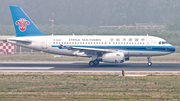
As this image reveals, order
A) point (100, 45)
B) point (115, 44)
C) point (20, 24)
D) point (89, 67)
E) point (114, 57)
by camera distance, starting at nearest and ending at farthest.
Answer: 1. point (114, 57)
2. point (89, 67)
3. point (115, 44)
4. point (100, 45)
5. point (20, 24)

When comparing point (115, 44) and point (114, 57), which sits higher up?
point (115, 44)

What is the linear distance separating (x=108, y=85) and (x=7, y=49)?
37030mm

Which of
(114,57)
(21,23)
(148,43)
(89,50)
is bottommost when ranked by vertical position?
(114,57)

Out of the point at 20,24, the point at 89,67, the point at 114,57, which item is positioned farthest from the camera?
the point at 20,24

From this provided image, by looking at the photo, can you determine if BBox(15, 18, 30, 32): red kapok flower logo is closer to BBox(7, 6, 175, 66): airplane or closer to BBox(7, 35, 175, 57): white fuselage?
BBox(7, 6, 175, 66): airplane

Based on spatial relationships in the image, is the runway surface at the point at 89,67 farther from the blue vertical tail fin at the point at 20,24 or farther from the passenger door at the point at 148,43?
the blue vertical tail fin at the point at 20,24

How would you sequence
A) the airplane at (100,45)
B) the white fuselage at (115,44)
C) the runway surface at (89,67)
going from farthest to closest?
the white fuselage at (115,44)
the airplane at (100,45)
the runway surface at (89,67)

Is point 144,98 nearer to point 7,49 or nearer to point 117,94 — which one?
point 117,94

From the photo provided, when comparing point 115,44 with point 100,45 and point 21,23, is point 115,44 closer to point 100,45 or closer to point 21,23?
point 100,45

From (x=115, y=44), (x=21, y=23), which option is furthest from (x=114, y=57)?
(x=21, y=23)

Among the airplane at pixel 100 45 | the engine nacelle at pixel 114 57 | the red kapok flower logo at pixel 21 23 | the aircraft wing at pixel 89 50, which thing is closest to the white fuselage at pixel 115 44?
the airplane at pixel 100 45

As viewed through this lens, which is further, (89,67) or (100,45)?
(100,45)

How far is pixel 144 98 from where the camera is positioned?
16547 mm

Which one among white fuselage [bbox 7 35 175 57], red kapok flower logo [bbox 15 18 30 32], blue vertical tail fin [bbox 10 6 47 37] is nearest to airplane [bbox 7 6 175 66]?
white fuselage [bbox 7 35 175 57]
